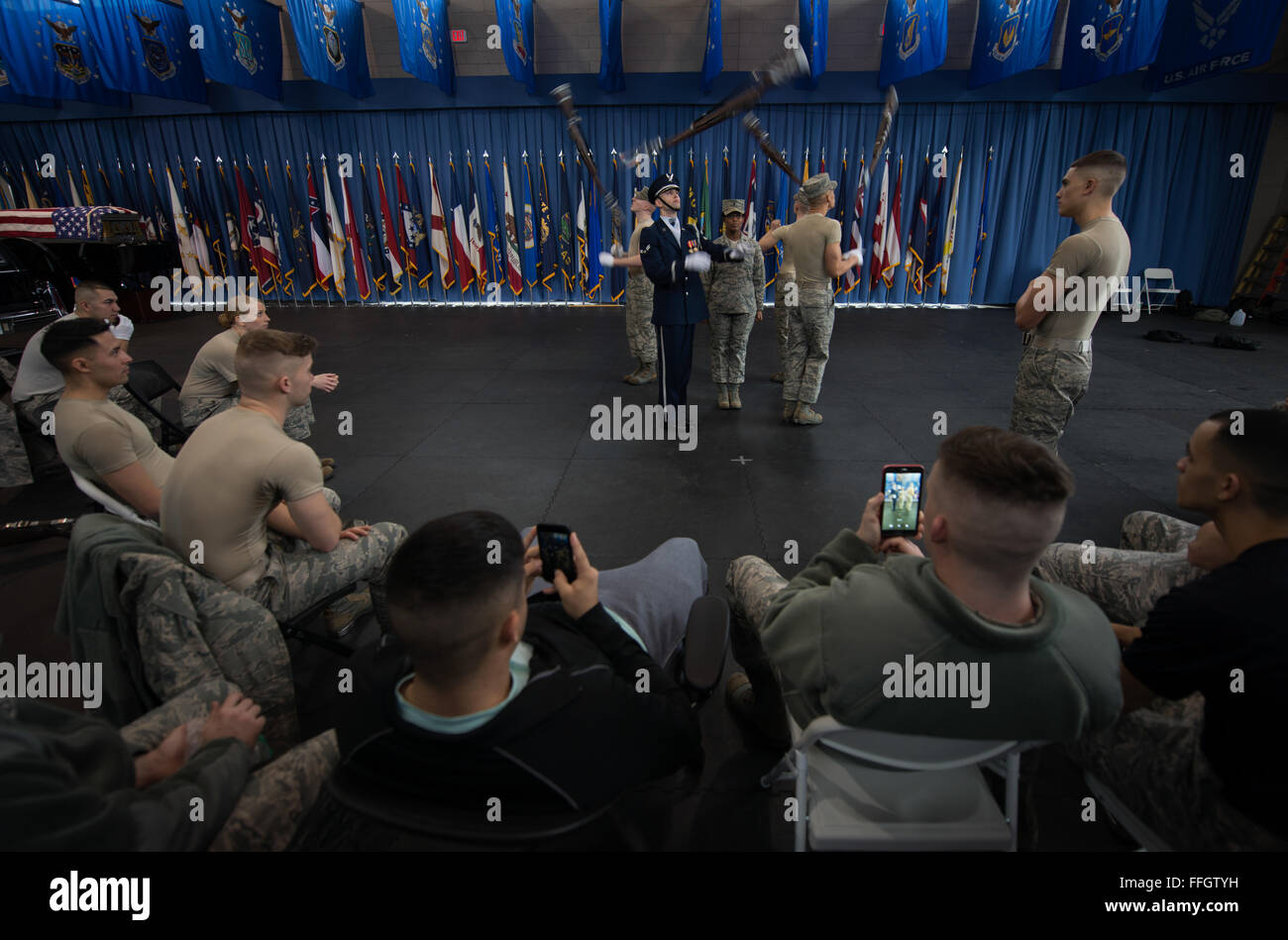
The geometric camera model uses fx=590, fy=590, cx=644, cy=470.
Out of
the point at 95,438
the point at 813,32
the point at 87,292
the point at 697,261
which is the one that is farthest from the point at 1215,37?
the point at 87,292

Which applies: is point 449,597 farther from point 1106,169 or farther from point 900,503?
point 1106,169

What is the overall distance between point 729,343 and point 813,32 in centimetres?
642

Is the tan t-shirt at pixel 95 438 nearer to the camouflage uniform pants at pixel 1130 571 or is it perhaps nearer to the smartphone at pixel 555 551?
the smartphone at pixel 555 551

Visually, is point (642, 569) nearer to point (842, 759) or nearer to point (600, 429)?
point (842, 759)

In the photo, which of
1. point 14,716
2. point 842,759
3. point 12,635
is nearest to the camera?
point 14,716

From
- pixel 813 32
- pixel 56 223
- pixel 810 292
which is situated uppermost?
pixel 813 32

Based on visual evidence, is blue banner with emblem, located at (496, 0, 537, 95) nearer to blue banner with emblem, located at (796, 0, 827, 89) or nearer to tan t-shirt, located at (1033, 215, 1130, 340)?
blue banner with emblem, located at (796, 0, 827, 89)

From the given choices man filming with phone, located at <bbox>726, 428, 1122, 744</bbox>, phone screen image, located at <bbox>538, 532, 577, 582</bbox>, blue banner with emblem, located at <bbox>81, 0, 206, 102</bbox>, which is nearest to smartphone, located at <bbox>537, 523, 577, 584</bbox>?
phone screen image, located at <bbox>538, 532, 577, 582</bbox>

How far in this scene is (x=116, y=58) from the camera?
8117mm

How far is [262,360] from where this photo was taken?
1989 mm
